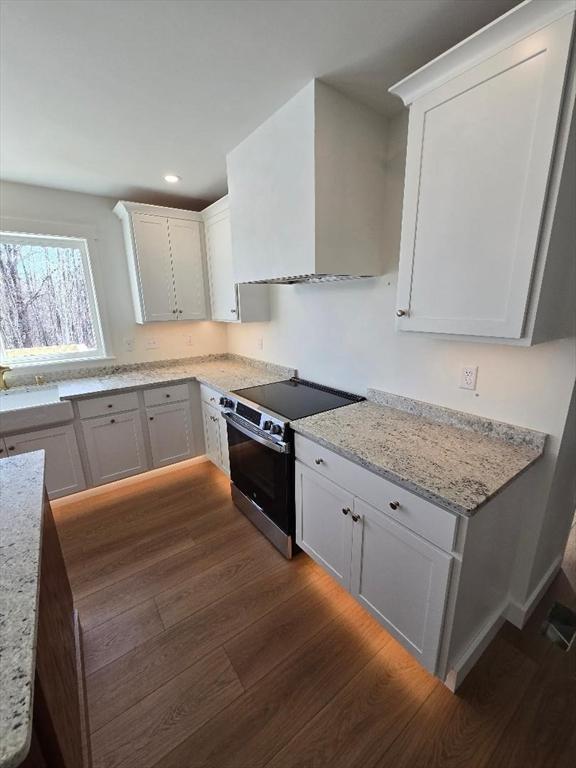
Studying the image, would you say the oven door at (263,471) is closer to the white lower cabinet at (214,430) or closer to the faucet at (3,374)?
the white lower cabinet at (214,430)

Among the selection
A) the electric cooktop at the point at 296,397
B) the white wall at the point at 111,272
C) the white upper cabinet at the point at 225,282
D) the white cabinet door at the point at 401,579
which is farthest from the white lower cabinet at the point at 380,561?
the white wall at the point at 111,272

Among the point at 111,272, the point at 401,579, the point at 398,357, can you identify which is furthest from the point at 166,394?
the point at 401,579

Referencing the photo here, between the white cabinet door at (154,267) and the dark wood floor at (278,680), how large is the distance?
1.96 m

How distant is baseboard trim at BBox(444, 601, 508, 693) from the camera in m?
1.30

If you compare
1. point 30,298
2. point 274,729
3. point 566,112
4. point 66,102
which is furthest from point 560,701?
point 30,298

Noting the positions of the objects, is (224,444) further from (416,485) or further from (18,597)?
(18,597)

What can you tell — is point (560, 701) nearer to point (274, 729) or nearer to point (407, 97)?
point (274, 729)

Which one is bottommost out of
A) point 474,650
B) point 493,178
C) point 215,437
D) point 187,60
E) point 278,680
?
point 278,680

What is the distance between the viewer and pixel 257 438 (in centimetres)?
196

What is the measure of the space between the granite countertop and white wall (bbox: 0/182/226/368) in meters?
1.97

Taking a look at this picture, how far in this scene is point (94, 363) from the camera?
2869mm

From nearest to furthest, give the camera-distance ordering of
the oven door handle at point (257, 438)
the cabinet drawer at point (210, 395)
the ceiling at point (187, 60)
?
the ceiling at point (187, 60) < the oven door handle at point (257, 438) < the cabinet drawer at point (210, 395)

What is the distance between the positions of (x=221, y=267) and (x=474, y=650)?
9.66ft

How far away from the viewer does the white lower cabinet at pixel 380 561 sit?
3.88ft
